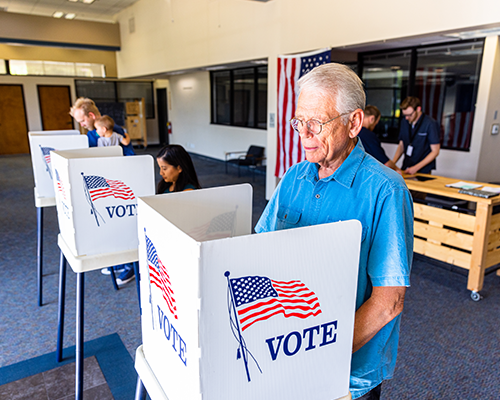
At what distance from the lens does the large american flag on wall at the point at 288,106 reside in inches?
196

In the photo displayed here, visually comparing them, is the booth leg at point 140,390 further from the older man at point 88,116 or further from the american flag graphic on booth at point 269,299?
the older man at point 88,116

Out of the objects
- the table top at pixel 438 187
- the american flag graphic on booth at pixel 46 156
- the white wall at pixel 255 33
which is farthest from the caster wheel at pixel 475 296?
the american flag graphic on booth at pixel 46 156

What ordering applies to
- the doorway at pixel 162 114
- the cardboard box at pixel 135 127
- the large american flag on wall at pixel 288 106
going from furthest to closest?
1. the doorway at pixel 162 114
2. the cardboard box at pixel 135 127
3. the large american flag on wall at pixel 288 106

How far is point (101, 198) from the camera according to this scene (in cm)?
165

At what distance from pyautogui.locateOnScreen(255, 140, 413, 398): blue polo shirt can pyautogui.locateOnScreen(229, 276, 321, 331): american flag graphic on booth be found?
27cm

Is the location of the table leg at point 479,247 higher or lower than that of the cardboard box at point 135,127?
lower

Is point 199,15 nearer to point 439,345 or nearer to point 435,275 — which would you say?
point 435,275

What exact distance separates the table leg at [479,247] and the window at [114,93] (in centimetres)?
1223

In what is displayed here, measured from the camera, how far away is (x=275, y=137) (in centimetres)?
568

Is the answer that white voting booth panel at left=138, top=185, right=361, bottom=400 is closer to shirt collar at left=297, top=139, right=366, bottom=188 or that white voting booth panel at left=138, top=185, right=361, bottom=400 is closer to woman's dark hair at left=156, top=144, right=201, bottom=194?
shirt collar at left=297, top=139, right=366, bottom=188

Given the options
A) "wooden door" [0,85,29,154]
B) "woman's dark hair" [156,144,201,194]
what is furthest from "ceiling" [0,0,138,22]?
"woman's dark hair" [156,144,201,194]

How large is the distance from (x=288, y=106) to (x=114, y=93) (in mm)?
9776

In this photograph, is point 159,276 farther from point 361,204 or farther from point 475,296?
point 475,296

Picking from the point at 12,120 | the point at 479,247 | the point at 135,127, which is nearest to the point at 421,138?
the point at 479,247
